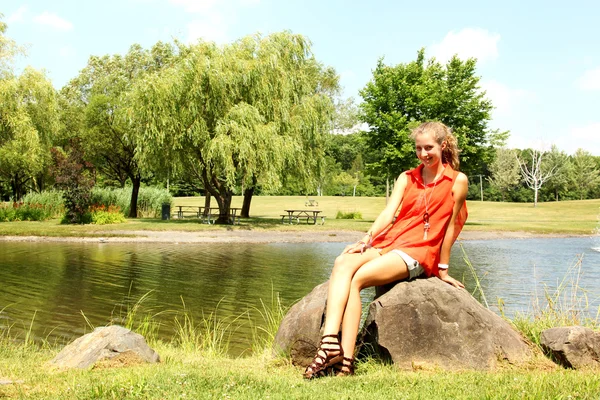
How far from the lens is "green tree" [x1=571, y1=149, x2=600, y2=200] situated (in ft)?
245

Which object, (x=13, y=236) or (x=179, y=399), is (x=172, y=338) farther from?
(x=13, y=236)

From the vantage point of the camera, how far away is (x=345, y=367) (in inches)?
186

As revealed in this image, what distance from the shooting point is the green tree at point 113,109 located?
32.8m

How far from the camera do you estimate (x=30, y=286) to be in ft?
41.2

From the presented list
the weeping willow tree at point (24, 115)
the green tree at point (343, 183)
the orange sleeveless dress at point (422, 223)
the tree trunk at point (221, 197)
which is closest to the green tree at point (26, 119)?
the weeping willow tree at point (24, 115)

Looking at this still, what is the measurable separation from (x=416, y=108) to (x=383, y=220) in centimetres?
3237

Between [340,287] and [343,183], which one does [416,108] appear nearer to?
[340,287]

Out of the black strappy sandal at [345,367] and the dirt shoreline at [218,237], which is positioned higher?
the black strappy sandal at [345,367]

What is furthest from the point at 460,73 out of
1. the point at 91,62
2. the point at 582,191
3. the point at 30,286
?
the point at 582,191

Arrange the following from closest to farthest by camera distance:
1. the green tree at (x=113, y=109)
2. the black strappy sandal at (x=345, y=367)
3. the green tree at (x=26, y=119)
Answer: the black strappy sandal at (x=345, y=367)
the green tree at (x=26, y=119)
the green tree at (x=113, y=109)

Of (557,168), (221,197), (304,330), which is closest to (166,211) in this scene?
(221,197)

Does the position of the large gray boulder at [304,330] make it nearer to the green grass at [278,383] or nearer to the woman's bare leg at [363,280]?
the green grass at [278,383]

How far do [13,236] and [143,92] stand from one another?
848 centimetres

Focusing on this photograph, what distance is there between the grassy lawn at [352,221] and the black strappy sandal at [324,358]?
20.9m
